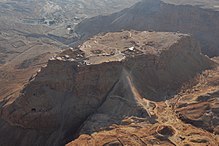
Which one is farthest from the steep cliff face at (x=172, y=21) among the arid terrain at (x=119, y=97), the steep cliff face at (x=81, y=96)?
the steep cliff face at (x=81, y=96)

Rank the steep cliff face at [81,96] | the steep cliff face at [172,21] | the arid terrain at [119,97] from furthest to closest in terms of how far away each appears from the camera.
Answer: the steep cliff face at [172,21]
the steep cliff face at [81,96]
the arid terrain at [119,97]

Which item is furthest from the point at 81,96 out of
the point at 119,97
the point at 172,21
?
the point at 172,21

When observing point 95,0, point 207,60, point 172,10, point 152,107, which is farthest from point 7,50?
point 95,0

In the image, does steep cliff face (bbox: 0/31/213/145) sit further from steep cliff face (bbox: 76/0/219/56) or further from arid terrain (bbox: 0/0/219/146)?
steep cliff face (bbox: 76/0/219/56)

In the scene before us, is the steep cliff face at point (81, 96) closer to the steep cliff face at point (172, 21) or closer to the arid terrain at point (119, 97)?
the arid terrain at point (119, 97)

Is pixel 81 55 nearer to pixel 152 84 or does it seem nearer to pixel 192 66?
pixel 152 84

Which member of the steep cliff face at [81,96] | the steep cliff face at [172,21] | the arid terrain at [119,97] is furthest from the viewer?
the steep cliff face at [172,21]

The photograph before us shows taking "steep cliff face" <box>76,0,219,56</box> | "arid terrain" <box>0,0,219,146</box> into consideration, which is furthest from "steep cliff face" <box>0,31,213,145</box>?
"steep cliff face" <box>76,0,219,56</box>
